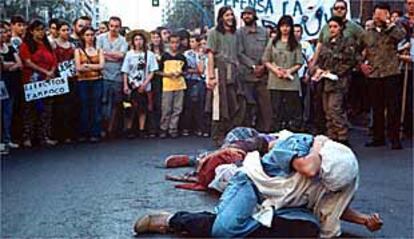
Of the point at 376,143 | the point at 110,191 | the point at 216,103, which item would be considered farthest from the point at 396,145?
the point at 110,191

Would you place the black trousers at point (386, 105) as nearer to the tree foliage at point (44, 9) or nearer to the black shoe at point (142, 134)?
the black shoe at point (142, 134)

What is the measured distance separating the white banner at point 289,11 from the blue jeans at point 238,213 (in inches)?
258

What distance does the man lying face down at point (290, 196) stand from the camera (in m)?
5.20

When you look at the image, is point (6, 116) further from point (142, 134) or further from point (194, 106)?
point (194, 106)

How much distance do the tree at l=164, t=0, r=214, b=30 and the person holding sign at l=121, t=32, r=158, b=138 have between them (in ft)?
6.17

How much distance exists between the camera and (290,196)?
5.28 m

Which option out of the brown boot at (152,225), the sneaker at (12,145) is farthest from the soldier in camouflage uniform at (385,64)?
the brown boot at (152,225)

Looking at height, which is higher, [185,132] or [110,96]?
[110,96]

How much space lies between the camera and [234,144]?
281 inches

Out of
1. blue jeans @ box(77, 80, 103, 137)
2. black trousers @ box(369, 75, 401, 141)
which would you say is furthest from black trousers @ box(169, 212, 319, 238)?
blue jeans @ box(77, 80, 103, 137)

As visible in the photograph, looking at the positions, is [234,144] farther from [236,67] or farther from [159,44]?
[159,44]

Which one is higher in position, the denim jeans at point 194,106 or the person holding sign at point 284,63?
the person holding sign at point 284,63

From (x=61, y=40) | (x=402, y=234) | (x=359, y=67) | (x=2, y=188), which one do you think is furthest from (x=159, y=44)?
(x=402, y=234)

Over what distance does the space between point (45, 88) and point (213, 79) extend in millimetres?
2099
